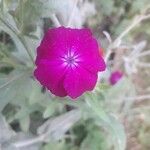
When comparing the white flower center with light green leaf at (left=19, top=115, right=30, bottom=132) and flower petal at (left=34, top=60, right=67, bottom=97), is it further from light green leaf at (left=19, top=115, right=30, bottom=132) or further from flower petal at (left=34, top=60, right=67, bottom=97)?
light green leaf at (left=19, top=115, right=30, bottom=132)

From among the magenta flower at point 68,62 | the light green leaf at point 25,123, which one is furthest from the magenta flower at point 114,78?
the magenta flower at point 68,62

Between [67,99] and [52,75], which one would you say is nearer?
[52,75]

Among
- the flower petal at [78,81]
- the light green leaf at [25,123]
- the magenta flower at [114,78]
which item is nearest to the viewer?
the flower petal at [78,81]

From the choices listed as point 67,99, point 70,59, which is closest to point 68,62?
point 70,59

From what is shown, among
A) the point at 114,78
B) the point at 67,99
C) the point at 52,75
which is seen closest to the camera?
the point at 52,75

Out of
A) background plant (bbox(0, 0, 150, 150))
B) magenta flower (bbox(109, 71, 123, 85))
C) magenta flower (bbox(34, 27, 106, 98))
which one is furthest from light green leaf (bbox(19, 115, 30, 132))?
magenta flower (bbox(34, 27, 106, 98))

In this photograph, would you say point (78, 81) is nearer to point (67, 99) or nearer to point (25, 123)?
point (67, 99)

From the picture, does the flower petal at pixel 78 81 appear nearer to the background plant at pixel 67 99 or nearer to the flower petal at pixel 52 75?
the flower petal at pixel 52 75

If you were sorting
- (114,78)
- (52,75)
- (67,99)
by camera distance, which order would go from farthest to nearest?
1. (114,78)
2. (67,99)
3. (52,75)

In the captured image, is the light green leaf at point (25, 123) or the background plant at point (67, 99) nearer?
the background plant at point (67, 99)
